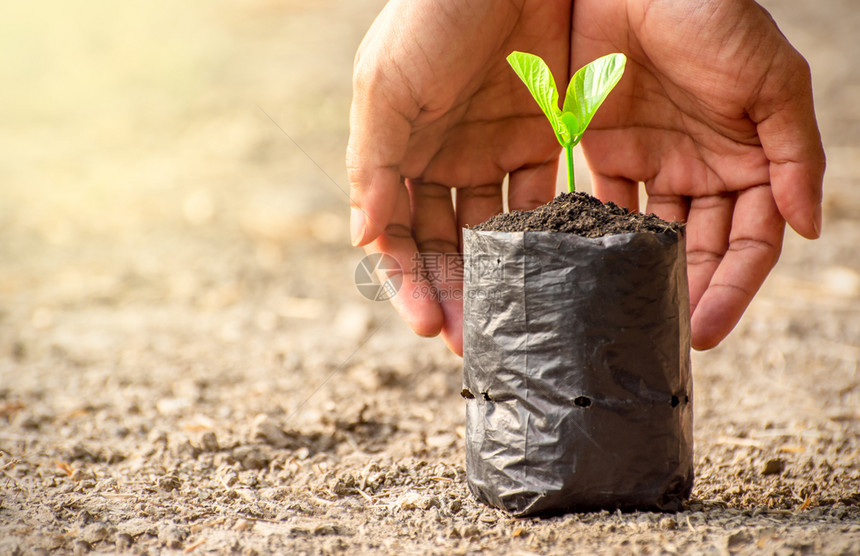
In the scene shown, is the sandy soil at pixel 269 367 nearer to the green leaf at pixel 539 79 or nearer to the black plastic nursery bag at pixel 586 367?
the black plastic nursery bag at pixel 586 367

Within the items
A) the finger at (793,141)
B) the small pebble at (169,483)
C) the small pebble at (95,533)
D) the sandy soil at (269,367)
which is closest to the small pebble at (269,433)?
the sandy soil at (269,367)

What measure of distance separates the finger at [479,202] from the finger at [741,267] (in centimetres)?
68

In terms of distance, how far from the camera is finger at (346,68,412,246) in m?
1.98

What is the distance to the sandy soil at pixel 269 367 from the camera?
1585 mm

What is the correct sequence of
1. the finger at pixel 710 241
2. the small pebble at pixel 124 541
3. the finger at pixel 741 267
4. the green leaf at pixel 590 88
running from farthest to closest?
the finger at pixel 710 241 → the finger at pixel 741 267 → the green leaf at pixel 590 88 → the small pebble at pixel 124 541

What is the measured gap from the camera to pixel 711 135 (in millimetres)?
2076

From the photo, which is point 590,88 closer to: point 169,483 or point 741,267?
point 741,267

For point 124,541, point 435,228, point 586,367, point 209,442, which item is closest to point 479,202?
point 435,228

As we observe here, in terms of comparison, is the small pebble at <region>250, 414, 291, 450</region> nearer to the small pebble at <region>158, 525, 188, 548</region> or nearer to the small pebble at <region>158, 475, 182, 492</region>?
the small pebble at <region>158, 475, 182, 492</region>

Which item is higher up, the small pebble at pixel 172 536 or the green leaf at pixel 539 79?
the green leaf at pixel 539 79

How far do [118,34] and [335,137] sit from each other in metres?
3.79

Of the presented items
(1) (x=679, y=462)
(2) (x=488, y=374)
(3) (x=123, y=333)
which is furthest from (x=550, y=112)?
(3) (x=123, y=333)

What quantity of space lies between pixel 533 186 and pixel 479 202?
7.3 inches

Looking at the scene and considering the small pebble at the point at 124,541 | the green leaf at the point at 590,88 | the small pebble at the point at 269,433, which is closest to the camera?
the small pebble at the point at 124,541
